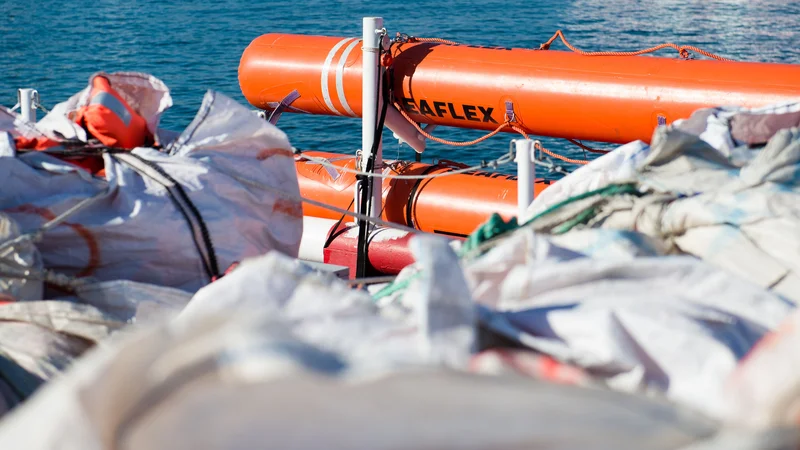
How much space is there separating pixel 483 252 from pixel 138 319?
74cm

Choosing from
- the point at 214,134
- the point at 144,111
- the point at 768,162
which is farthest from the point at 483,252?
the point at 144,111

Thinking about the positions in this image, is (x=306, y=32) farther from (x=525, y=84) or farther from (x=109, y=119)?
(x=109, y=119)

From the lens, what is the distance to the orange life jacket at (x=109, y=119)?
2.32 metres

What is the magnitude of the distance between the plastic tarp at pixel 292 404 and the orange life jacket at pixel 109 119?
140 cm

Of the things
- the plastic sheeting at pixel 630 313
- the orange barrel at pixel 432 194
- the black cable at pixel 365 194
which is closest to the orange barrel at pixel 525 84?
the black cable at pixel 365 194

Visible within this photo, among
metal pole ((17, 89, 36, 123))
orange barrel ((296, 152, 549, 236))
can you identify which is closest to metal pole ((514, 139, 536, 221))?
orange barrel ((296, 152, 549, 236))

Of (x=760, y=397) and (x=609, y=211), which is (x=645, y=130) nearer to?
(x=609, y=211)

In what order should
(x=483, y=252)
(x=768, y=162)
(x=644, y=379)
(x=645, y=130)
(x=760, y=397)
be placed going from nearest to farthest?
(x=760, y=397) < (x=644, y=379) < (x=483, y=252) < (x=768, y=162) < (x=645, y=130)

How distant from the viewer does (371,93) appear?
4.94m

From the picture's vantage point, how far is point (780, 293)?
1536 mm

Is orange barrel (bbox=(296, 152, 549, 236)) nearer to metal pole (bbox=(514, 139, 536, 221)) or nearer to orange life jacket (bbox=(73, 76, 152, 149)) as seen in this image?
metal pole (bbox=(514, 139, 536, 221))

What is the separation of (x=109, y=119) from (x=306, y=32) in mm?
17245

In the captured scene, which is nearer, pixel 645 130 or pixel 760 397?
pixel 760 397

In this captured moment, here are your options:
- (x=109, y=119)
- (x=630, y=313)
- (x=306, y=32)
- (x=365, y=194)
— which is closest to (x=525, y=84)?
(x=365, y=194)
